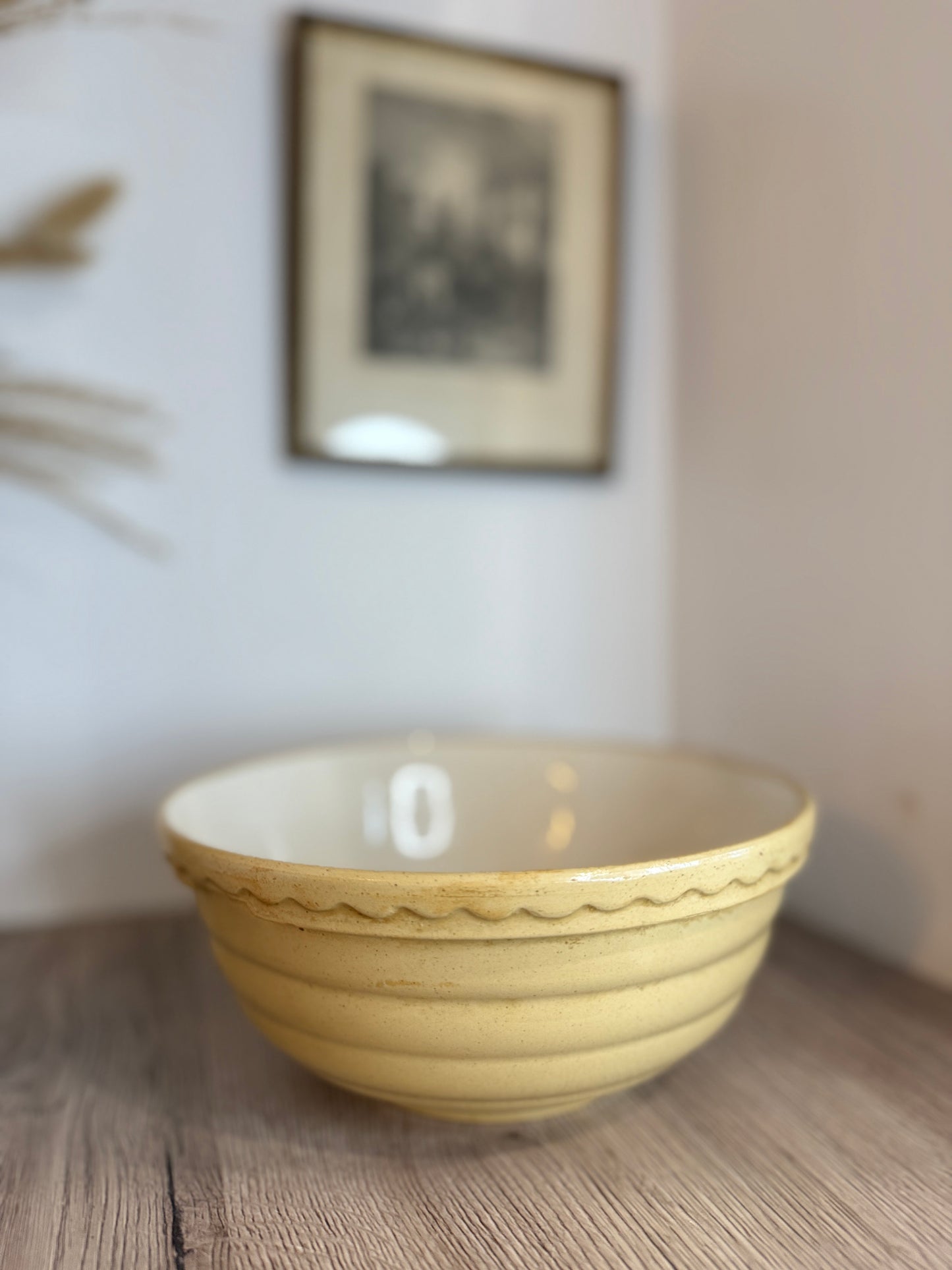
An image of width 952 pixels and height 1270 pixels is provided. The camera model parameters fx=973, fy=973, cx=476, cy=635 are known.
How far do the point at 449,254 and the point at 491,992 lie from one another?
765 mm

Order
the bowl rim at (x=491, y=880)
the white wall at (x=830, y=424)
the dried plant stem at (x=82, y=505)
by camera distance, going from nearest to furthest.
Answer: the bowl rim at (x=491, y=880), the white wall at (x=830, y=424), the dried plant stem at (x=82, y=505)

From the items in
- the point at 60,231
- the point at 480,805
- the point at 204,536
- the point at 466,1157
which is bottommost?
the point at 466,1157

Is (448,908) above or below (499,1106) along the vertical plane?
above

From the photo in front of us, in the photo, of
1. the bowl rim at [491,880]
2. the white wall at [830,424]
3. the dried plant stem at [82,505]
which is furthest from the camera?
the dried plant stem at [82,505]

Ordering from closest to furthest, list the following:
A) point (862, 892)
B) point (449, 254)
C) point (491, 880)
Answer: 1. point (491, 880)
2. point (862, 892)
3. point (449, 254)

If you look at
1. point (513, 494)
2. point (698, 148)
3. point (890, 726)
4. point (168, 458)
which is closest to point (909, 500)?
point (890, 726)

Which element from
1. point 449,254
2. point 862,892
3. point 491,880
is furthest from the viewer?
point 449,254

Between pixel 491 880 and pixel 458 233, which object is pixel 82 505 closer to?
pixel 458 233

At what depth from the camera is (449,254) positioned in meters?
1.00

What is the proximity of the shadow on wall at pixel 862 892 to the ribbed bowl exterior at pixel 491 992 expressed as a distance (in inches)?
12.6

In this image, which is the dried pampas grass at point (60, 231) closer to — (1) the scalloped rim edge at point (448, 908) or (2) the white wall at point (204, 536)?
(2) the white wall at point (204, 536)

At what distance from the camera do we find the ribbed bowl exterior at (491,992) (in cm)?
48

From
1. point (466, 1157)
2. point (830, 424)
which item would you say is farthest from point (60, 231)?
point (466, 1157)

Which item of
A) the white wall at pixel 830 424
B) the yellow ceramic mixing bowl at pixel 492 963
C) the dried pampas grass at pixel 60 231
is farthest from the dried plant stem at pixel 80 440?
the white wall at pixel 830 424
